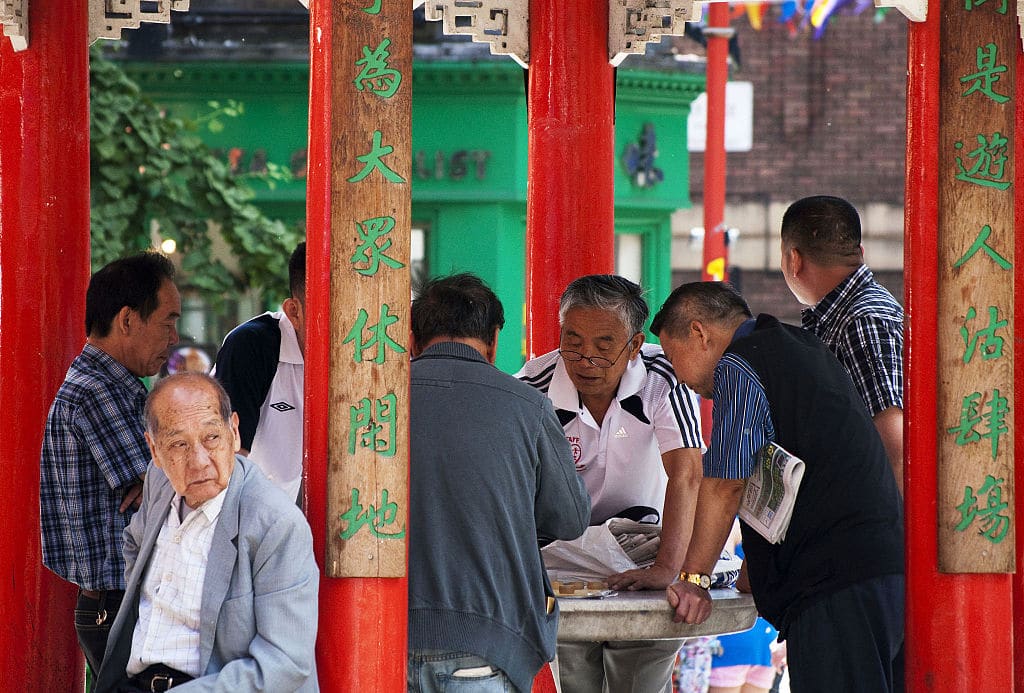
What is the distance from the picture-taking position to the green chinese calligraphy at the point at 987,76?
3834 mm

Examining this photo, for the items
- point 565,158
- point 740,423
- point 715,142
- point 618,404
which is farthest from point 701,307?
point 715,142

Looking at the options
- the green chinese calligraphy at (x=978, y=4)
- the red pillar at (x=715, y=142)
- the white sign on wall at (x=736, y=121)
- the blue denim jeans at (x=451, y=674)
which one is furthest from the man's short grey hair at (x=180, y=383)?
the white sign on wall at (x=736, y=121)

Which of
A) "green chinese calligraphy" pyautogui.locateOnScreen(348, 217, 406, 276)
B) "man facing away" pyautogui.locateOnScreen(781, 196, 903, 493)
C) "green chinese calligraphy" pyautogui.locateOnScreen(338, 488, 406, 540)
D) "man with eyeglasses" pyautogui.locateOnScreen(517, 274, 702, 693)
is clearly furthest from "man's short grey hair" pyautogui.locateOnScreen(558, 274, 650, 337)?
"green chinese calligraphy" pyautogui.locateOnScreen(338, 488, 406, 540)

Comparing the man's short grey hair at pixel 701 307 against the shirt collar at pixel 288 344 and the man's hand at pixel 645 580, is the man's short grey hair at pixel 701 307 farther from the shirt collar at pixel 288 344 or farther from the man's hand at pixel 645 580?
the shirt collar at pixel 288 344

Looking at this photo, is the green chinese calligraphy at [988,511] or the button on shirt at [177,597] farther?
the green chinese calligraphy at [988,511]

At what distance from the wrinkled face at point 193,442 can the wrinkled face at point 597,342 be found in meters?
1.52

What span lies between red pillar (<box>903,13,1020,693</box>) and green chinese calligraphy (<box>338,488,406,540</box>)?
1.40 meters

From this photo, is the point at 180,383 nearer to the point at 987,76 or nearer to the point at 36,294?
the point at 36,294

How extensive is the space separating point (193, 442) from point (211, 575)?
315 millimetres

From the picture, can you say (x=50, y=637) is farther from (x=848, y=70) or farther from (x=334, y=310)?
(x=848, y=70)

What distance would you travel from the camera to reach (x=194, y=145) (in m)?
9.81

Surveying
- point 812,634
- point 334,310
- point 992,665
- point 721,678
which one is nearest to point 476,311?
point 334,310

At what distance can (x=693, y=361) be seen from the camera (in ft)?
14.0

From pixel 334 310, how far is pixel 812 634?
156 cm
